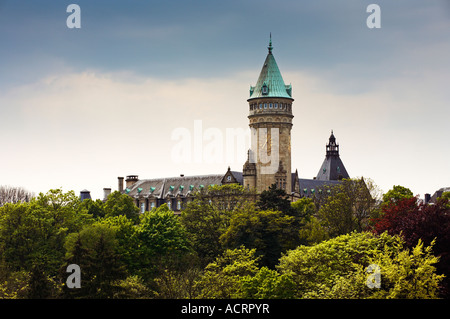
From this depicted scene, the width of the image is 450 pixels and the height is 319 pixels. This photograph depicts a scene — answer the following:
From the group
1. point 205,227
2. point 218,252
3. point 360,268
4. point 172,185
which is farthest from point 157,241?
point 172,185

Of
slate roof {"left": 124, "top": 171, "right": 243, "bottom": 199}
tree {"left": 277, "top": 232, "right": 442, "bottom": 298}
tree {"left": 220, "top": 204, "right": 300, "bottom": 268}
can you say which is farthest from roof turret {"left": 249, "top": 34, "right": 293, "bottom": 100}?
tree {"left": 277, "top": 232, "right": 442, "bottom": 298}

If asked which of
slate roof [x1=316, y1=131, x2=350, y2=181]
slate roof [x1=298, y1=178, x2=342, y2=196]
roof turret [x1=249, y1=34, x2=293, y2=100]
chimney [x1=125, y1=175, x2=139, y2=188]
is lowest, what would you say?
slate roof [x1=298, y1=178, x2=342, y2=196]

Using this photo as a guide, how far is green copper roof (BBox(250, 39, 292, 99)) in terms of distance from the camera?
12644cm

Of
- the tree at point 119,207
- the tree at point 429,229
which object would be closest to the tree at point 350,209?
the tree at point 429,229

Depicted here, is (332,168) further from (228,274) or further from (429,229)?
(429,229)

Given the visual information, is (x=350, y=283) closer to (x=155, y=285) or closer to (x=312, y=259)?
(x=312, y=259)

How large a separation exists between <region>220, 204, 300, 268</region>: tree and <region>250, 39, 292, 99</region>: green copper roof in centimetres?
4467

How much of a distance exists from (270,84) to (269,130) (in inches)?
278

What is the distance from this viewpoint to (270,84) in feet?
417

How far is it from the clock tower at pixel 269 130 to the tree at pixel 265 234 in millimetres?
43353

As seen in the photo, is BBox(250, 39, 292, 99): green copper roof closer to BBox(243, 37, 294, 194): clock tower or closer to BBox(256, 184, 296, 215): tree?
BBox(243, 37, 294, 194): clock tower

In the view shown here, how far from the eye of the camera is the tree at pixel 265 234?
77.0 meters

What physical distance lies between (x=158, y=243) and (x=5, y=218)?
51.1 ft
